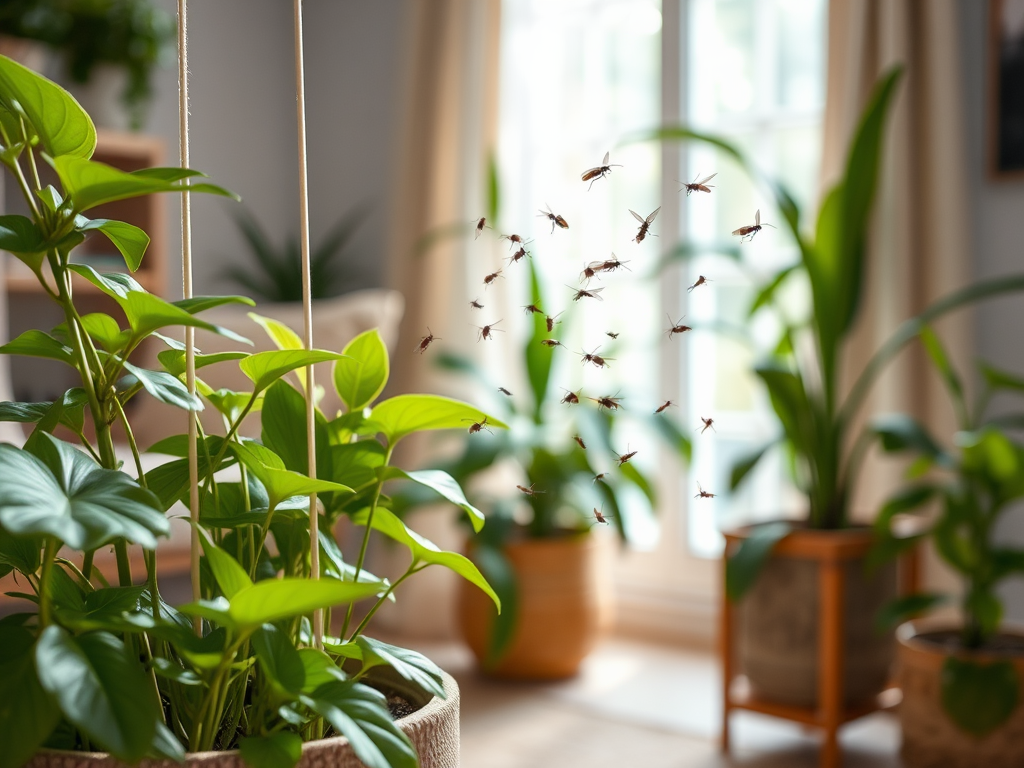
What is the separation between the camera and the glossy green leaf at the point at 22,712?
0.46 metres

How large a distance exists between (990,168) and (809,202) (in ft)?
1.55

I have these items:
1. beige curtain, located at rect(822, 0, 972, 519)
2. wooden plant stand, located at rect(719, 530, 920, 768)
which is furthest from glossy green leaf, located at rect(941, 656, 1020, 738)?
beige curtain, located at rect(822, 0, 972, 519)

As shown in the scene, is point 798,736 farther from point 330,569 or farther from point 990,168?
point 330,569

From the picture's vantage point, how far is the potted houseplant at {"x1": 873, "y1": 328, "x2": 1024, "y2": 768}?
5.43 feet

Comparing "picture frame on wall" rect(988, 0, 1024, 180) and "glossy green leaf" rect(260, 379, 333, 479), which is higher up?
"picture frame on wall" rect(988, 0, 1024, 180)

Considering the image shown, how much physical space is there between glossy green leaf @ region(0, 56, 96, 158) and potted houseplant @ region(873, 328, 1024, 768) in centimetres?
150

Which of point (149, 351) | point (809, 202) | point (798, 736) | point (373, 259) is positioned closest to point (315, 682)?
point (798, 736)

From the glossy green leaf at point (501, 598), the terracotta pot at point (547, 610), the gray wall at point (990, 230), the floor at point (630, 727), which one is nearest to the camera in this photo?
the floor at point (630, 727)

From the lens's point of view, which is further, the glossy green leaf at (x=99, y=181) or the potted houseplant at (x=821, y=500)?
the potted houseplant at (x=821, y=500)

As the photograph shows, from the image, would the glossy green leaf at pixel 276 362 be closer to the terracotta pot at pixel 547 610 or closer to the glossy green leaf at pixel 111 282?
the glossy green leaf at pixel 111 282

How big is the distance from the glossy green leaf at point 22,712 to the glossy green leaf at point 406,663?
0.57ft

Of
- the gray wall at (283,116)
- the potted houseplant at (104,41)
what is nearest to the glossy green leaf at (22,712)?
the potted houseplant at (104,41)

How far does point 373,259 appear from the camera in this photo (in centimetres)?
361

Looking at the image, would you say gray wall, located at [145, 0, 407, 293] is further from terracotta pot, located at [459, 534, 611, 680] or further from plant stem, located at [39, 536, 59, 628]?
plant stem, located at [39, 536, 59, 628]
